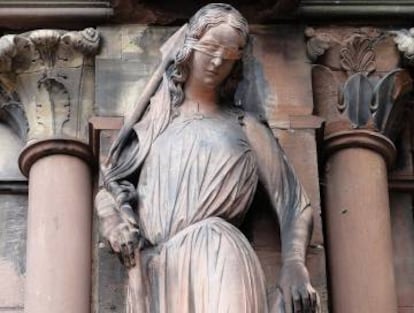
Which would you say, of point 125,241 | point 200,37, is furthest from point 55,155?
point 125,241

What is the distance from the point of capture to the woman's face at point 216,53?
952cm

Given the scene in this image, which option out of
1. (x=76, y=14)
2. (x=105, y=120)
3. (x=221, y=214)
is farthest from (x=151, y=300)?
(x=76, y=14)

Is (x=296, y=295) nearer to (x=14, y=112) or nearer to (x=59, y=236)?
(x=59, y=236)

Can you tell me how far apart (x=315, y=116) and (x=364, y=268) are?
0.84 m

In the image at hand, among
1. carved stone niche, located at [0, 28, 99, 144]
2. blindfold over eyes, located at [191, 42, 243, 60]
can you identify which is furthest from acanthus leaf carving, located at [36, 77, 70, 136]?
blindfold over eyes, located at [191, 42, 243, 60]

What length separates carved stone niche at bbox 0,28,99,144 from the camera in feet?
33.6

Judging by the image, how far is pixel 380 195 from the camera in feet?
33.1

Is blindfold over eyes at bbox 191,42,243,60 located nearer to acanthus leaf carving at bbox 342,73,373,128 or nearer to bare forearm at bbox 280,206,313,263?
bare forearm at bbox 280,206,313,263

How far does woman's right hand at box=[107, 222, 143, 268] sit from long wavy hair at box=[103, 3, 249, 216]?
276 millimetres

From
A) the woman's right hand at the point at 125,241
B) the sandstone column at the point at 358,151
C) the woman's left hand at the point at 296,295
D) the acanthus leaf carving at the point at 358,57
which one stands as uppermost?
the acanthus leaf carving at the point at 358,57

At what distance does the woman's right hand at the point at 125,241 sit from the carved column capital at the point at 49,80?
1.16 m

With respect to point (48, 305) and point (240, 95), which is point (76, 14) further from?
point (48, 305)

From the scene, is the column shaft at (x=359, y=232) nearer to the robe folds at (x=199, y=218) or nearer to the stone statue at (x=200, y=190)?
the stone statue at (x=200, y=190)

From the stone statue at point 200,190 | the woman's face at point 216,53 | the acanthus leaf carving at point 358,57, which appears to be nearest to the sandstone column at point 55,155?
the stone statue at point 200,190
